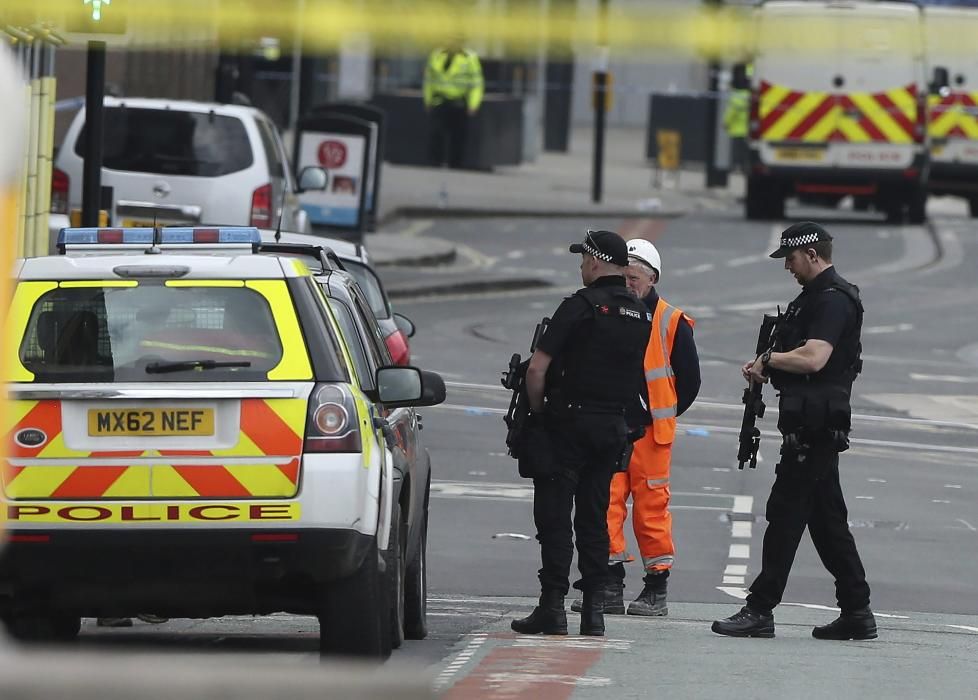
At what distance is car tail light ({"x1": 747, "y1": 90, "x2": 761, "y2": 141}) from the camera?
105 ft

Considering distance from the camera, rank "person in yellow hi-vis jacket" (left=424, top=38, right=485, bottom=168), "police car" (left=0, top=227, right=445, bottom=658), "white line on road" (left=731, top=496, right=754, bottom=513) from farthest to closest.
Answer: "person in yellow hi-vis jacket" (left=424, top=38, right=485, bottom=168) → "white line on road" (left=731, top=496, right=754, bottom=513) → "police car" (left=0, top=227, right=445, bottom=658)

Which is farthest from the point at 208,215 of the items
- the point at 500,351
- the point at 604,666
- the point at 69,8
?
the point at 604,666

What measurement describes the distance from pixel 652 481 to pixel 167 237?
2763mm

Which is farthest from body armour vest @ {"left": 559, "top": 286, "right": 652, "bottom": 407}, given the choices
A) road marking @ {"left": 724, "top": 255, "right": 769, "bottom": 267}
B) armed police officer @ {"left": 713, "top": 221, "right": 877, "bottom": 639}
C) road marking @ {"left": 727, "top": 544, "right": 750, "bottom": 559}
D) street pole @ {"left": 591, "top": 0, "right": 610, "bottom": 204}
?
street pole @ {"left": 591, "top": 0, "right": 610, "bottom": 204}

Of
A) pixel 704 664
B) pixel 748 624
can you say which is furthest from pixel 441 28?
pixel 704 664

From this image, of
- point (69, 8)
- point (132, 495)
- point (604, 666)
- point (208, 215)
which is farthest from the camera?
point (208, 215)

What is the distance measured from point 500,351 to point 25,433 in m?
13.1

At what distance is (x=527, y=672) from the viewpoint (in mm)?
6953

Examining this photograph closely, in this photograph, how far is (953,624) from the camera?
29.6 ft

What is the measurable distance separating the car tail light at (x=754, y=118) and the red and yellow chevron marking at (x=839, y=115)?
0.10 metres

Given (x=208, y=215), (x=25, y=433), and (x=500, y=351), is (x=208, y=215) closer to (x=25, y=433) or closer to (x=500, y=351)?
(x=500, y=351)

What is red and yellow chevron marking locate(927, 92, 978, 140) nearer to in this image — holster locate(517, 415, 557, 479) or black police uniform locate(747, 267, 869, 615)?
black police uniform locate(747, 267, 869, 615)

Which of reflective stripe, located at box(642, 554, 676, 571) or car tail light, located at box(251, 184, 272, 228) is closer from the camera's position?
reflective stripe, located at box(642, 554, 676, 571)

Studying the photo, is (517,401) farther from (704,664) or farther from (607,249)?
(704,664)
